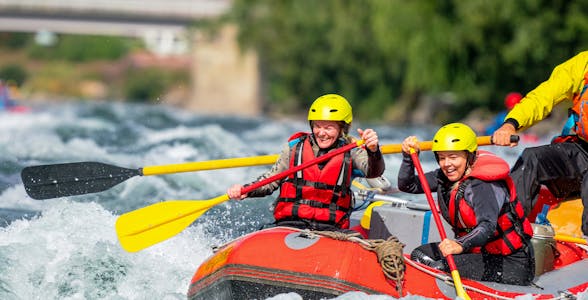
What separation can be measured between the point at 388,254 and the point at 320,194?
0.65 metres

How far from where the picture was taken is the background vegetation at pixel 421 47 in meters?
18.3

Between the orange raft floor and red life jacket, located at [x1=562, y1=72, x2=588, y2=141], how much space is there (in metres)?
1.24

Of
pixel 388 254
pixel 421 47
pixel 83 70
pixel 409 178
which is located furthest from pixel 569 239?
pixel 83 70

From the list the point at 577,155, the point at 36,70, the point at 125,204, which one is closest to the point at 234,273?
the point at 577,155

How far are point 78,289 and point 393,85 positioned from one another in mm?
23263

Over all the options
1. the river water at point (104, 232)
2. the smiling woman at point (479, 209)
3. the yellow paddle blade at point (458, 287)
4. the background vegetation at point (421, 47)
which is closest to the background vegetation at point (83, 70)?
the background vegetation at point (421, 47)

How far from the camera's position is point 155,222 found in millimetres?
5793

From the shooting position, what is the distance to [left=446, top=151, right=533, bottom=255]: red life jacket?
5.27 m

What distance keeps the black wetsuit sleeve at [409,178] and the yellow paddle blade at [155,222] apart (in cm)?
104

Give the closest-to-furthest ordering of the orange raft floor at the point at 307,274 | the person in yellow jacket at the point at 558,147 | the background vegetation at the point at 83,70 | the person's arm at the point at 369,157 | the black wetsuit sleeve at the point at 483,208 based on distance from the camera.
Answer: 1. the orange raft floor at the point at 307,274
2. the black wetsuit sleeve at the point at 483,208
3. the person's arm at the point at 369,157
4. the person in yellow jacket at the point at 558,147
5. the background vegetation at the point at 83,70

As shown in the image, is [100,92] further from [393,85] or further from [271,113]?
[393,85]

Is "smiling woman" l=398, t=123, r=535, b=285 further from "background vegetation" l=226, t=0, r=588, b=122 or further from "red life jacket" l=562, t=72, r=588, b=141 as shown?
"background vegetation" l=226, t=0, r=588, b=122

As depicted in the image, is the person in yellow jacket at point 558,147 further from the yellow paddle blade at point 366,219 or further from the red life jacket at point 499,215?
the yellow paddle blade at point 366,219

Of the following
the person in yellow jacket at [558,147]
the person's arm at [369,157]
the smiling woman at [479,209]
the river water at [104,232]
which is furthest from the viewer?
the person in yellow jacket at [558,147]
